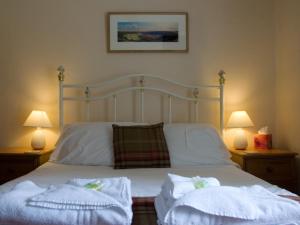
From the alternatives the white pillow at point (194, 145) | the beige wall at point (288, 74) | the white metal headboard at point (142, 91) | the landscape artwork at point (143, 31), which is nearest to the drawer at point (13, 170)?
the white metal headboard at point (142, 91)

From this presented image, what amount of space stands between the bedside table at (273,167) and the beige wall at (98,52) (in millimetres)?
543

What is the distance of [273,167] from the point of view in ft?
9.29

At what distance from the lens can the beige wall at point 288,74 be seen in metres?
2.93

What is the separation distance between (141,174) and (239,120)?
1.20 meters

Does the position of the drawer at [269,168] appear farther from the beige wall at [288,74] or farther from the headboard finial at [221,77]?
the headboard finial at [221,77]

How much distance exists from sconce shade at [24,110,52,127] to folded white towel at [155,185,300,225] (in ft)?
6.71

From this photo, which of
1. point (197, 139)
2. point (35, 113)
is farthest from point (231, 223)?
point (35, 113)

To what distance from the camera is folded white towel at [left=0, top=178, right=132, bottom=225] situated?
44.5 inches

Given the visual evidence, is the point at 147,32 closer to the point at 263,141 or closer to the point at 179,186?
the point at 263,141

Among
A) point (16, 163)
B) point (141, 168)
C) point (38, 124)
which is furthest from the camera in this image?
point (38, 124)

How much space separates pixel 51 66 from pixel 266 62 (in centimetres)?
198

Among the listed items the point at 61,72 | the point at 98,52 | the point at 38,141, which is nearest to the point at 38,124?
the point at 38,141

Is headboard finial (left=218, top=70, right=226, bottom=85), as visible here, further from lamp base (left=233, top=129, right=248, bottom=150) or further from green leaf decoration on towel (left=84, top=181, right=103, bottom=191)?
green leaf decoration on towel (left=84, top=181, right=103, bottom=191)

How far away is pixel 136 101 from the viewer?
321 cm
